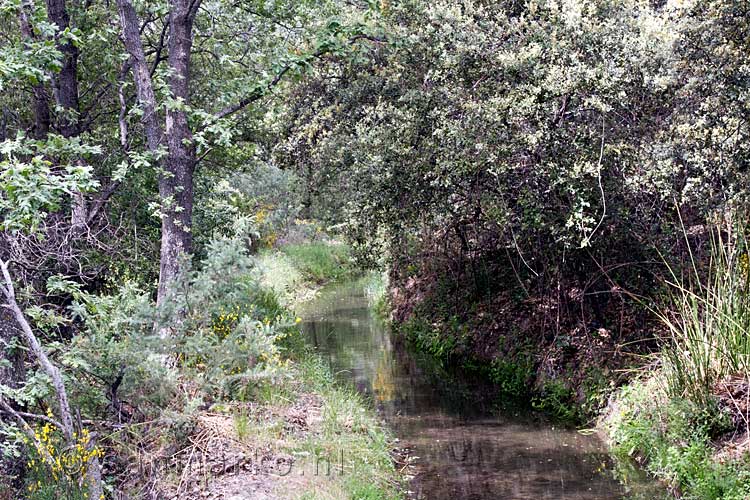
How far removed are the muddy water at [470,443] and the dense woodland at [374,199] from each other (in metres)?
0.52

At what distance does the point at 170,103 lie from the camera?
25.3 feet

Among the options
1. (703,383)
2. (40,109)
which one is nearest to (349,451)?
(703,383)

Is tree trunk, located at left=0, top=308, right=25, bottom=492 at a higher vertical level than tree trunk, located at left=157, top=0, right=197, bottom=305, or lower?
lower

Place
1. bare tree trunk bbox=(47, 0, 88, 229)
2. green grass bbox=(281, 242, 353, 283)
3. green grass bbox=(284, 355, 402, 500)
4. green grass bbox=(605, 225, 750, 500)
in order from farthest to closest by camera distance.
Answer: green grass bbox=(281, 242, 353, 283)
bare tree trunk bbox=(47, 0, 88, 229)
green grass bbox=(605, 225, 750, 500)
green grass bbox=(284, 355, 402, 500)

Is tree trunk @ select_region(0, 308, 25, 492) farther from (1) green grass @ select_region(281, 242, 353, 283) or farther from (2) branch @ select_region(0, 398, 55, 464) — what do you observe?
(1) green grass @ select_region(281, 242, 353, 283)

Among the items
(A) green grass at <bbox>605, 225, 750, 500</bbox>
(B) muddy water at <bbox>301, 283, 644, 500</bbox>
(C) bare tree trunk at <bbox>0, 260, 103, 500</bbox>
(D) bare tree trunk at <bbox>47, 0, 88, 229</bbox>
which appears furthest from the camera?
(D) bare tree trunk at <bbox>47, 0, 88, 229</bbox>

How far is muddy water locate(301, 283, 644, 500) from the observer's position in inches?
299

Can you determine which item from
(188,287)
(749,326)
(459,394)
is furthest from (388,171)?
(749,326)

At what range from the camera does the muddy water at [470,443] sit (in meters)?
7.61

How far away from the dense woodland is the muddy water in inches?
20.4

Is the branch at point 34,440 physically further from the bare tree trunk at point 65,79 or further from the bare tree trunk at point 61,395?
the bare tree trunk at point 65,79

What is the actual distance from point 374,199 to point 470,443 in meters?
4.03

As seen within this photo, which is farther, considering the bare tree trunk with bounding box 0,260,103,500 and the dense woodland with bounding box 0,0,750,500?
the dense woodland with bounding box 0,0,750,500

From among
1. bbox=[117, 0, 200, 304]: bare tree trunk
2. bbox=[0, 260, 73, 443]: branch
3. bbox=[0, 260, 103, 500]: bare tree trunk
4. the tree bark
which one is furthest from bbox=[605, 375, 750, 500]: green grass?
the tree bark
